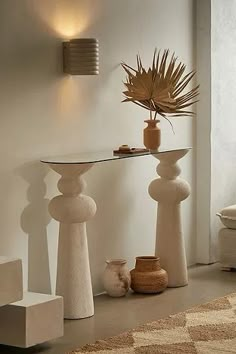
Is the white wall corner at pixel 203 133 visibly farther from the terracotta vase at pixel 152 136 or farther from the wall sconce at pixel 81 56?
the wall sconce at pixel 81 56

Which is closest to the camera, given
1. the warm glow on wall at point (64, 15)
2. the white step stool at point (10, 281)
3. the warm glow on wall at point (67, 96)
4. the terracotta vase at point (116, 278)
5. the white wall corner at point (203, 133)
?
the white step stool at point (10, 281)

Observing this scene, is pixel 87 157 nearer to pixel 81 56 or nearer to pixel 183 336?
pixel 81 56

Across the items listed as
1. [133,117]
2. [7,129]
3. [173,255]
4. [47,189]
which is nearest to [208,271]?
[173,255]

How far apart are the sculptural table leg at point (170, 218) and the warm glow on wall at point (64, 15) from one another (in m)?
1.07

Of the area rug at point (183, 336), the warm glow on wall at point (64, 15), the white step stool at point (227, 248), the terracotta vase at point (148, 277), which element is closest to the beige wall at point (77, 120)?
the warm glow on wall at point (64, 15)

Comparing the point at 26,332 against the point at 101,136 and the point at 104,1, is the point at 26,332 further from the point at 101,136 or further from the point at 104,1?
the point at 104,1

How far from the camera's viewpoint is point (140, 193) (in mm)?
6859

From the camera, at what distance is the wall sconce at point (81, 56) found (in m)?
5.93

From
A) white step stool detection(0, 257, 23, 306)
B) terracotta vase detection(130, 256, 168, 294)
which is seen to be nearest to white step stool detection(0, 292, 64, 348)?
white step stool detection(0, 257, 23, 306)

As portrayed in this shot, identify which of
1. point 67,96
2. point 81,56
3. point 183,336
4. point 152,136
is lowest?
point 183,336

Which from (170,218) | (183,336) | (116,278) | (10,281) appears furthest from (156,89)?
(10,281)

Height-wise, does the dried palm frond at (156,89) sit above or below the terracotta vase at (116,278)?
above

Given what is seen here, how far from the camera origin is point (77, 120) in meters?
6.20

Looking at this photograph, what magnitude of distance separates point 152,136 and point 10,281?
1.87 m
